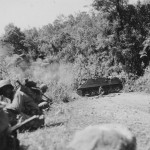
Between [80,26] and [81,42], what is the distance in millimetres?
1874

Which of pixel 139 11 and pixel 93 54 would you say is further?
pixel 93 54

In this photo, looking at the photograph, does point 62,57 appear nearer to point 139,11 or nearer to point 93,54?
point 93,54

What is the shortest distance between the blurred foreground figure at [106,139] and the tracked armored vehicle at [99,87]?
1381 cm

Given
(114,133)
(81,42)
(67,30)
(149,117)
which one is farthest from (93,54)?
(114,133)

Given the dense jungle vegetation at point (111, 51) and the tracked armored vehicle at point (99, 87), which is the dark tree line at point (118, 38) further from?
the tracked armored vehicle at point (99, 87)

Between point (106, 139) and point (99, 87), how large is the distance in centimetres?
1446

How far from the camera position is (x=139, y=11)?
23750mm

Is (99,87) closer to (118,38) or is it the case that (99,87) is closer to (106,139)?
(118,38)

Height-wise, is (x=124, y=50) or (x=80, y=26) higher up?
(x=80, y=26)

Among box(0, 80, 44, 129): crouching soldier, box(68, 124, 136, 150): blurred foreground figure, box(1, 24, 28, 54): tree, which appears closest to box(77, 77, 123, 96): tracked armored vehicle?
box(0, 80, 44, 129): crouching soldier

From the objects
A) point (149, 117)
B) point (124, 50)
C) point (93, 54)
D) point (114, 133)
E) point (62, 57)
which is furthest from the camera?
point (62, 57)

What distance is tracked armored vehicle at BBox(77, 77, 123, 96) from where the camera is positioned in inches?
728

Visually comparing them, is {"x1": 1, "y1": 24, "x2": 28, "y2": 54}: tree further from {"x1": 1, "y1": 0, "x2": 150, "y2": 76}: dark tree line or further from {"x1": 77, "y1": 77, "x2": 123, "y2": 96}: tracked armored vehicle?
{"x1": 77, "y1": 77, "x2": 123, "y2": 96}: tracked armored vehicle

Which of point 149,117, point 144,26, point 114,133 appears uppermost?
point 144,26
